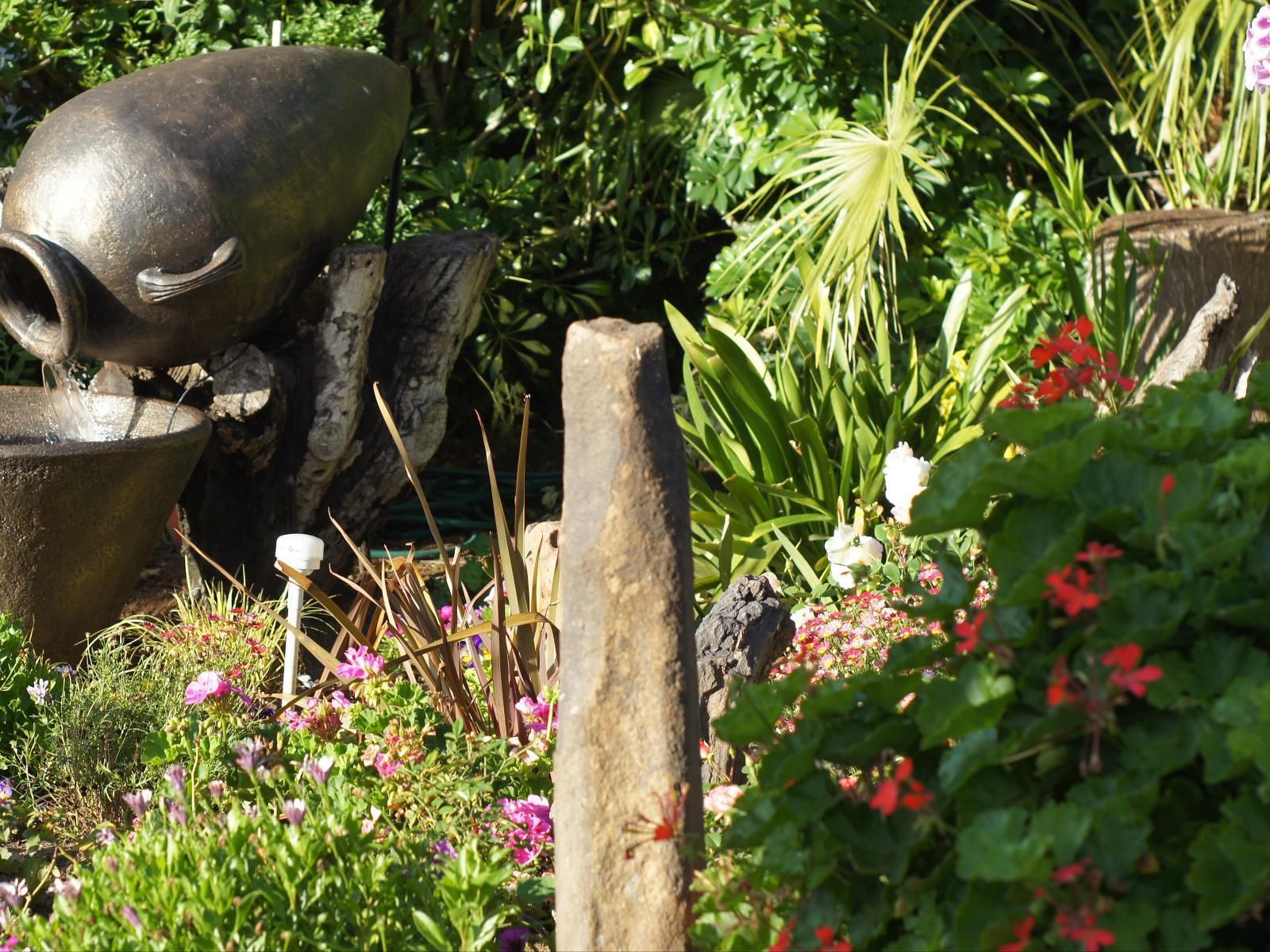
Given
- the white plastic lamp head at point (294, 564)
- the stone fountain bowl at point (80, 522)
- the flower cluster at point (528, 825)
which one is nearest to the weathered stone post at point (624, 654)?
the flower cluster at point (528, 825)

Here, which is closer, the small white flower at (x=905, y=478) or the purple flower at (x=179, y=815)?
the purple flower at (x=179, y=815)

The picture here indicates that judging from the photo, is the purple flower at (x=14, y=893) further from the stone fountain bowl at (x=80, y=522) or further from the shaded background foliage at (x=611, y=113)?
the shaded background foliage at (x=611, y=113)

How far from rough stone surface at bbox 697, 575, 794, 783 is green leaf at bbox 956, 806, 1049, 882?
1000mm

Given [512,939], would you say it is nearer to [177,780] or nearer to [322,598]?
[177,780]

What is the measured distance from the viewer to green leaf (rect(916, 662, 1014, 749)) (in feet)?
4.11

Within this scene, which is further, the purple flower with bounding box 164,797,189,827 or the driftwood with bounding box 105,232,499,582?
the driftwood with bounding box 105,232,499,582

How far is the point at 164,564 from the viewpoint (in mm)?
4605

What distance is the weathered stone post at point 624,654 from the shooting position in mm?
1618

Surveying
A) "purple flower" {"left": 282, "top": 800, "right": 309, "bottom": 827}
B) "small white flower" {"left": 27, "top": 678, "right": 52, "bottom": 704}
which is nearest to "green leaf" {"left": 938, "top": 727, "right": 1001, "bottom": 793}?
"purple flower" {"left": 282, "top": 800, "right": 309, "bottom": 827}

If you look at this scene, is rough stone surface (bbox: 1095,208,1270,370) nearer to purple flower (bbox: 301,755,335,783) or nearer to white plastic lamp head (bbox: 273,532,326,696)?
white plastic lamp head (bbox: 273,532,326,696)

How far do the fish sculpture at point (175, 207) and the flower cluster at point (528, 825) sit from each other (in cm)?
180

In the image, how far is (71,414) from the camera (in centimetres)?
363

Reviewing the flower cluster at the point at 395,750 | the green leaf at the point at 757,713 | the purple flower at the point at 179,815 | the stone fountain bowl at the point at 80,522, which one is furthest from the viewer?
the stone fountain bowl at the point at 80,522

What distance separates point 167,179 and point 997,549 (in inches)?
102
